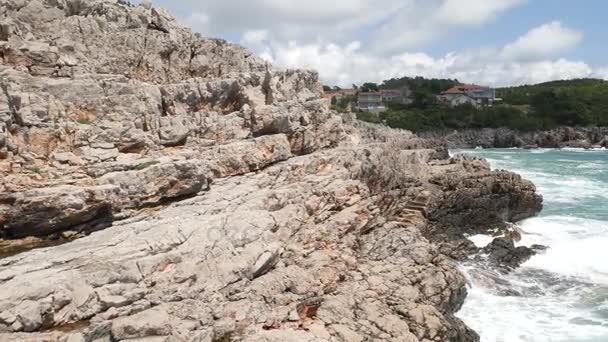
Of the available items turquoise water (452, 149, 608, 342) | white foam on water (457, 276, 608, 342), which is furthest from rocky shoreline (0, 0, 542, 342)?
turquoise water (452, 149, 608, 342)

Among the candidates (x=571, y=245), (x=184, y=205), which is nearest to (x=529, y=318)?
(x=571, y=245)

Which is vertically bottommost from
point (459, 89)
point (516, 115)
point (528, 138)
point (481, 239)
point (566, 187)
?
point (566, 187)

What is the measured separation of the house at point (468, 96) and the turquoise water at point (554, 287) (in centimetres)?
9290

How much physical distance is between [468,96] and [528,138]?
37.3 m

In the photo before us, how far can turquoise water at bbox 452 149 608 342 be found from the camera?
16.5m

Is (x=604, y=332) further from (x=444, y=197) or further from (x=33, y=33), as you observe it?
(x=33, y=33)

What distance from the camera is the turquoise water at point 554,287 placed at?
54.0 feet

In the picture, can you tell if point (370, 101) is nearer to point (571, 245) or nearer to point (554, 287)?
point (571, 245)

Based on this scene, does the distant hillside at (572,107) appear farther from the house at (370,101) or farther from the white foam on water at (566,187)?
the white foam on water at (566,187)

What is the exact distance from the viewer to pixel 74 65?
18.5m

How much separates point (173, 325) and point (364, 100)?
12586cm

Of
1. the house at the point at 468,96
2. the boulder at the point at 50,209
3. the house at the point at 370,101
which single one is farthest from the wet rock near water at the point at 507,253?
the house at the point at 370,101

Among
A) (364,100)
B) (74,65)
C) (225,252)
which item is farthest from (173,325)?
(364,100)

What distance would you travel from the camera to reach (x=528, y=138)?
3728 inches
